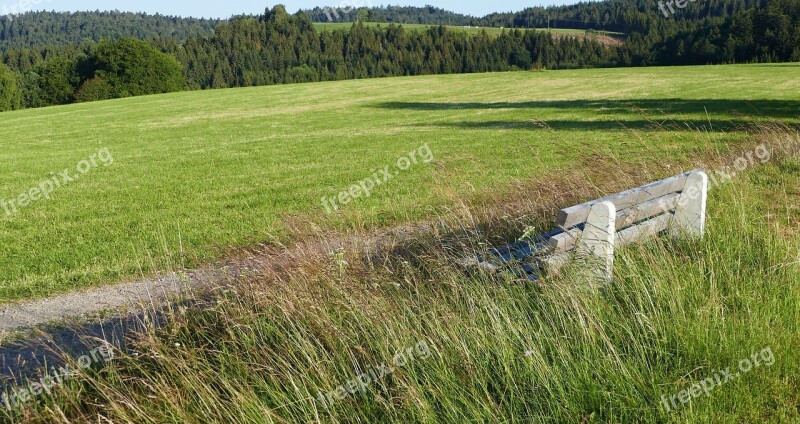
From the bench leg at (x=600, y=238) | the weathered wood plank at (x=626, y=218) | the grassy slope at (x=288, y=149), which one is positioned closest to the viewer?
the bench leg at (x=600, y=238)

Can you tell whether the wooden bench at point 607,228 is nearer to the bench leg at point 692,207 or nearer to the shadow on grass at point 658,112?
the bench leg at point 692,207

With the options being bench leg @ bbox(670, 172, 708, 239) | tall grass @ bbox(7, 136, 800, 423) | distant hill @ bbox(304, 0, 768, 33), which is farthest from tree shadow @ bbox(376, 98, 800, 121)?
tall grass @ bbox(7, 136, 800, 423)

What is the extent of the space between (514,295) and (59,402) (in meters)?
3.26

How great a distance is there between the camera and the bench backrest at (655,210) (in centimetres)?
619

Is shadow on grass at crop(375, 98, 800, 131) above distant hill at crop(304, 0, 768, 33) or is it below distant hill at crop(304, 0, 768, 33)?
below

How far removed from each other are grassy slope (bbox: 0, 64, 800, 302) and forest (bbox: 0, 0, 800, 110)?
1507cm

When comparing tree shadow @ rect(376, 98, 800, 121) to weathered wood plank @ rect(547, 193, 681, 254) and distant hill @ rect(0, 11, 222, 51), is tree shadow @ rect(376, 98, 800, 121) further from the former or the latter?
distant hill @ rect(0, 11, 222, 51)

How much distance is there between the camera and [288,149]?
23.3 metres

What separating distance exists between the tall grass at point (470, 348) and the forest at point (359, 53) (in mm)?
68359

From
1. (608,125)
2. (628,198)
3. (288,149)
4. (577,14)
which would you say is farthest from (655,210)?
(577,14)

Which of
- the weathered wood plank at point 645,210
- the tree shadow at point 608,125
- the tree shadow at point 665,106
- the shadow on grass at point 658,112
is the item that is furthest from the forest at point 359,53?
the weathered wood plank at point 645,210

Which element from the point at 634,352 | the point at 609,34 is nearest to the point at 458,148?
the point at 634,352

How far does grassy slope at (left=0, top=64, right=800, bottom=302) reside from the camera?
420 inches

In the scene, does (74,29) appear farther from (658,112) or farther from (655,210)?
(655,210)
